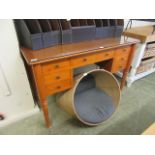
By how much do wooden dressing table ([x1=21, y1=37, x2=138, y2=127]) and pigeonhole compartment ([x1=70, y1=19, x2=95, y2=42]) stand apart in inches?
2.2

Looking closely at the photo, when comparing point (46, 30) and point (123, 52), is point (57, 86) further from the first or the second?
point (123, 52)

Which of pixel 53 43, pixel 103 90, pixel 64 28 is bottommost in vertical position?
pixel 103 90

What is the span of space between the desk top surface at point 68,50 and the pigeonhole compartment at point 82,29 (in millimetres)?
52

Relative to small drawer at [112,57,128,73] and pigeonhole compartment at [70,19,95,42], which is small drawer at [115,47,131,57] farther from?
pigeonhole compartment at [70,19,95,42]

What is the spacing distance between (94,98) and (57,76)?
0.64 m

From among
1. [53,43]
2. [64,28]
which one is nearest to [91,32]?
[64,28]

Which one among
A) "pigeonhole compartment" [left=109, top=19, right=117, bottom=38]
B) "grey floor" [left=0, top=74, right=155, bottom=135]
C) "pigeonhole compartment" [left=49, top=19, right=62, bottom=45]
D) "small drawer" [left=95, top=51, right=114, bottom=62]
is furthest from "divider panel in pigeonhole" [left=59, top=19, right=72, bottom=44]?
"grey floor" [left=0, top=74, right=155, bottom=135]

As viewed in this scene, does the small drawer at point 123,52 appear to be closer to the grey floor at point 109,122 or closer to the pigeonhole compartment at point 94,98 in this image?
the pigeonhole compartment at point 94,98

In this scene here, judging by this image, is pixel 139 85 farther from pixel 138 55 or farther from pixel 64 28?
pixel 64 28

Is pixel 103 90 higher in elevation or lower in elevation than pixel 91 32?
lower

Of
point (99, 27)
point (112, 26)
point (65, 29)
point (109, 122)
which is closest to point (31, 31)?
point (65, 29)
